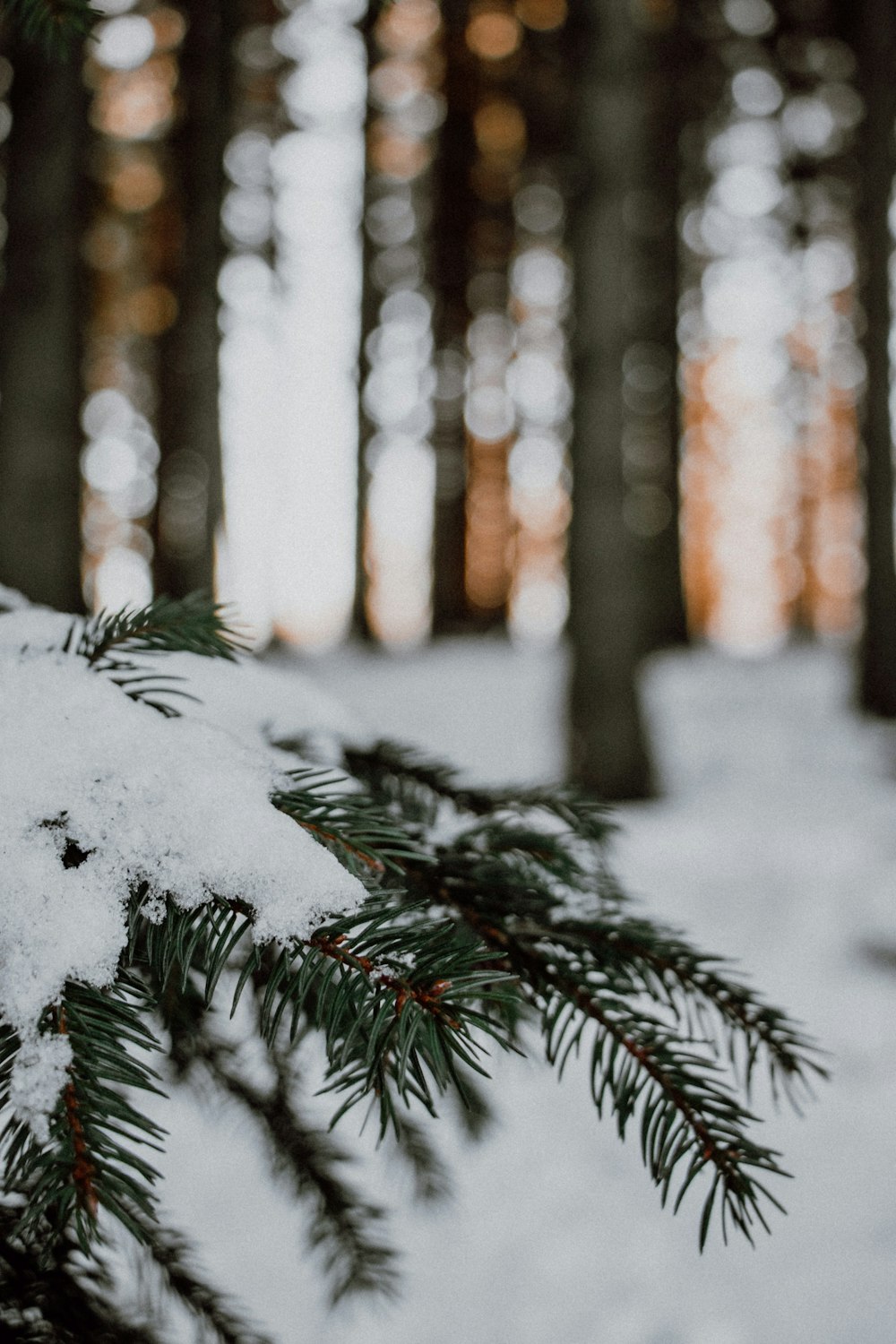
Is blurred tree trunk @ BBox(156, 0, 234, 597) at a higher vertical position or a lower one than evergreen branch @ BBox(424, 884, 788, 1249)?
higher

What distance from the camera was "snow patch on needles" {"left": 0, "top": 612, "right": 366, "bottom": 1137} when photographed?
544 millimetres

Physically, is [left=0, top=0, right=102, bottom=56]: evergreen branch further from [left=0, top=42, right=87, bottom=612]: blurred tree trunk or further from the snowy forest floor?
[left=0, top=42, right=87, bottom=612]: blurred tree trunk

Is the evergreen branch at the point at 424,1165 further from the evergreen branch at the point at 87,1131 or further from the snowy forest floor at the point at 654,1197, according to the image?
the evergreen branch at the point at 87,1131

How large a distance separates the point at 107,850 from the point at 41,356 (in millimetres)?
4606

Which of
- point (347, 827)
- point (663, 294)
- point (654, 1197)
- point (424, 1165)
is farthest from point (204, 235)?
point (347, 827)

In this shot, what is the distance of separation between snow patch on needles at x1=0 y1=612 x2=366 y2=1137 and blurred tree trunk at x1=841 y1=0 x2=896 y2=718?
7240 millimetres

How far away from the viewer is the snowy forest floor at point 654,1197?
1.96m

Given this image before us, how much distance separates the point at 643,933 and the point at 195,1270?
0.65 meters

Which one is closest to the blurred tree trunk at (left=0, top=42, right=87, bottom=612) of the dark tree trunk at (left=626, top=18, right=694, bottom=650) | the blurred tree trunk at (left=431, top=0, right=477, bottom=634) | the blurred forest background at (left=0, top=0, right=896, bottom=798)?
the blurred forest background at (left=0, top=0, right=896, bottom=798)

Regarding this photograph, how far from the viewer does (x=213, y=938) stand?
0.65 metres

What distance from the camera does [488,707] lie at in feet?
29.4

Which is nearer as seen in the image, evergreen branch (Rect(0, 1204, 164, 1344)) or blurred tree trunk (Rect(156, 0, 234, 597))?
evergreen branch (Rect(0, 1204, 164, 1344))

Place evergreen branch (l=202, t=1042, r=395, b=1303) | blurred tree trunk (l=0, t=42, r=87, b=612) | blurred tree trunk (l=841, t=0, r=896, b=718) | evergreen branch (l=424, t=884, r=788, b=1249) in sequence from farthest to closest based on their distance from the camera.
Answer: blurred tree trunk (l=841, t=0, r=896, b=718), blurred tree trunk (l=0, t=42, r=87, b=612), evergreen branch (l=202, t=1042, r=395, b=1303), evergreen branch (l=424, t=884, r=788, b=1249)

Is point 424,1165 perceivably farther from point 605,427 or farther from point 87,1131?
point 605,427
